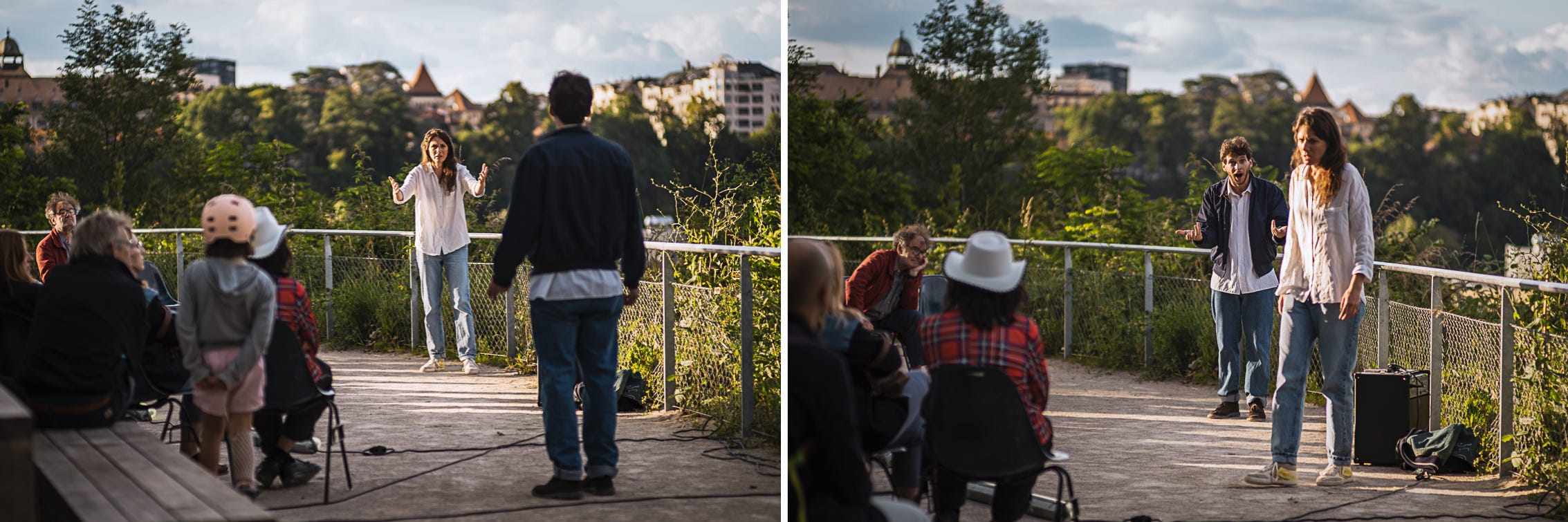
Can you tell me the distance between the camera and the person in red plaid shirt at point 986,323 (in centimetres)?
287

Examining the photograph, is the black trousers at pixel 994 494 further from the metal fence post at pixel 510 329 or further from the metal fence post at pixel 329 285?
the metal fence post at pixel 329 285

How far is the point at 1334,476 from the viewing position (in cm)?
451

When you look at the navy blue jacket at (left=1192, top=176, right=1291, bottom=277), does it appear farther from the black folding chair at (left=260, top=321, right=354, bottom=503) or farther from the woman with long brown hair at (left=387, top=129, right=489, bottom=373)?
the black folding chair at (left=260, top=321, right=354, bottom=503)

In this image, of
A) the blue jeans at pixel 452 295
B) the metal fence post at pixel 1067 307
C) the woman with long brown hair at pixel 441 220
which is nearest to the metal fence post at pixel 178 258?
the blue jeans at pixel 452 295

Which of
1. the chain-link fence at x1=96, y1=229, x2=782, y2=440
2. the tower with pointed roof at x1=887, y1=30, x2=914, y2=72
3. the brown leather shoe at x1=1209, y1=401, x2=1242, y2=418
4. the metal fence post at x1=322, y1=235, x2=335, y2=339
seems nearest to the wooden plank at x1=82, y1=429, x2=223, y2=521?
the tower with pointed roof at x1=887, y1=30, x2=914, y2=72

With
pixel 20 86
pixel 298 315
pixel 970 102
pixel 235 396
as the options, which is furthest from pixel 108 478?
pixel 20 86

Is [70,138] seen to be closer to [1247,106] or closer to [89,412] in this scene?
[89,412]

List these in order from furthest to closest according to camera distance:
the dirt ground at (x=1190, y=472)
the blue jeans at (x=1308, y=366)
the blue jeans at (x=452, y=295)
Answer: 1. the blue jeans at (x=452, y=295)
2. the blue jeans at (x=1308, y=366)
3. the dirt ground at (x=1190, y=472)

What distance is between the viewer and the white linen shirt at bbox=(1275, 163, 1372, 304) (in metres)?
4.12

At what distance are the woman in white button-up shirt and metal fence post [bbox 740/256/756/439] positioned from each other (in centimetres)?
172

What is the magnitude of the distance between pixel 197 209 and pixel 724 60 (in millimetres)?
8442

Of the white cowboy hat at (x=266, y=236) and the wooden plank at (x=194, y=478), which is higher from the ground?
the white cowboy hat at (x=266, y=236)

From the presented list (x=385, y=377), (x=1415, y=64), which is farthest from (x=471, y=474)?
(x=1415, y=64)

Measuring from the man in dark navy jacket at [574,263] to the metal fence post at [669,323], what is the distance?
4.55ft
